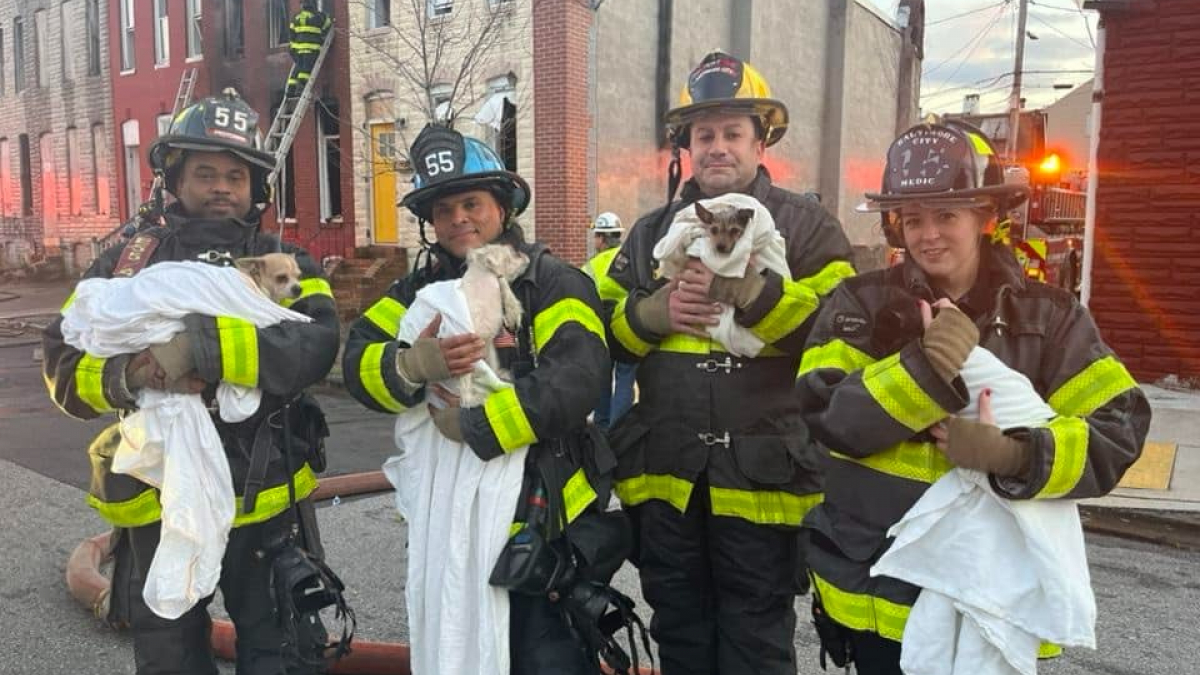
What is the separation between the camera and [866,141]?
23234 mm

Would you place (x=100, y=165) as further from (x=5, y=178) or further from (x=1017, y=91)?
(x=1017, y=91)

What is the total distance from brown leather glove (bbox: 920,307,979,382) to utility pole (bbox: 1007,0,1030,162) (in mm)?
12402

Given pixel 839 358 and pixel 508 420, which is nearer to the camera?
pixel 839 358

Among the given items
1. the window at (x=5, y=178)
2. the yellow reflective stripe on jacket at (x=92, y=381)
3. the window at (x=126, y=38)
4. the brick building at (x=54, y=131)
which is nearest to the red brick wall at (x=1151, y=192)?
the yellow reflective stripe on jacket at (x=92, y=381)

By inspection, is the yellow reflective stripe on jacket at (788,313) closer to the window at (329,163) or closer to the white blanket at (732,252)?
the white blanket at (732,252)

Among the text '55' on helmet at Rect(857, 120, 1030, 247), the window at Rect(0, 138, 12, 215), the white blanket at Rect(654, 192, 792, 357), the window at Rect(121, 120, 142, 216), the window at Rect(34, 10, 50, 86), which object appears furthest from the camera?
the window at Rect(0, 138, 12, 215)

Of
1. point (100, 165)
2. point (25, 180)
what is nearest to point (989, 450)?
point (100, 165)

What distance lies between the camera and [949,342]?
73.5 inches

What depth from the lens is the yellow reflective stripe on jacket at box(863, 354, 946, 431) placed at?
191 centimetres

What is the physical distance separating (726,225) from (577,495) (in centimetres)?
90

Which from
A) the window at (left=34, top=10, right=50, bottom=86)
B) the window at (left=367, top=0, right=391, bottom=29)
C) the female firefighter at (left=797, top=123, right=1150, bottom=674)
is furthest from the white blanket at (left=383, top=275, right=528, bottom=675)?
the window at (left=34, top=10, right=50, bottom=86)

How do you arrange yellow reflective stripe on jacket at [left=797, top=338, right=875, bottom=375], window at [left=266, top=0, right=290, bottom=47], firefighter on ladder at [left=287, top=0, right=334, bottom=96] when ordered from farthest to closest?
window at [left=266, top=0, right=290, bottom=47]
firefighter on ladder at [left=287, top=0, right=334, bottom=96]
yellow reflective stripe on jacket at [left=797, top=338, right=875, bottom=375]

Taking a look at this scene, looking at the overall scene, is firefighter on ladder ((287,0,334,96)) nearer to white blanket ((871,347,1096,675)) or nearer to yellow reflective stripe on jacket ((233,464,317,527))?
yellow reflective stripe on jacket ((233,464,317,527))

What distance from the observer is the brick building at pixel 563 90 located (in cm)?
1374
